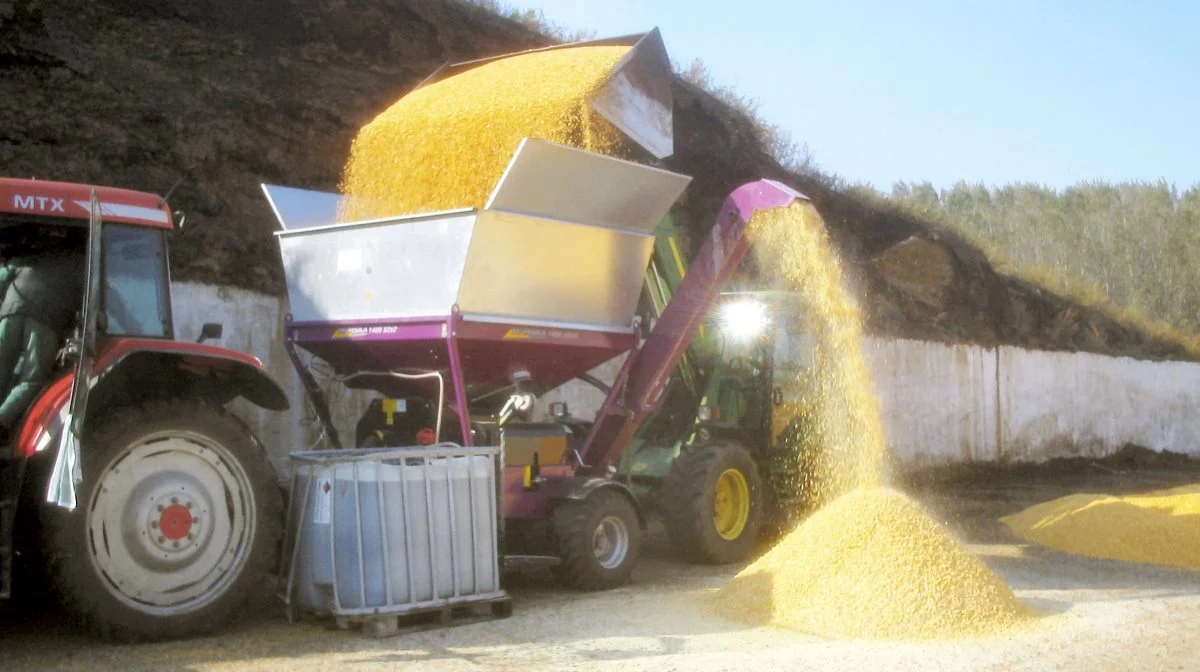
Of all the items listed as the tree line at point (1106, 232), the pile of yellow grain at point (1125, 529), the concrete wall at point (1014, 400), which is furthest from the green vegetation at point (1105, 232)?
the pile of yellow grain at point (1125, 529)

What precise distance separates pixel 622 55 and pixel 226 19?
7.70 m

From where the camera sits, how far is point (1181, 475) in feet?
59.8

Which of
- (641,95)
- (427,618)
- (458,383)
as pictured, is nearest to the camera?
(427,618)

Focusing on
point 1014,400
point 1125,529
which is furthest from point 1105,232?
point 1125,529

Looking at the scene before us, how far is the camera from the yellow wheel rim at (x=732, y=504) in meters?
9.12

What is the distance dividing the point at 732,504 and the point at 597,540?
1882 mm

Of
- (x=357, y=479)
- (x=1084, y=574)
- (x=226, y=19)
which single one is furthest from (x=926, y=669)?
(x=226, y=19)

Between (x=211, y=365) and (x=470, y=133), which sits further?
(x=470, y=133)

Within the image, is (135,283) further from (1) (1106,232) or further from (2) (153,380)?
(1) (1106,232)

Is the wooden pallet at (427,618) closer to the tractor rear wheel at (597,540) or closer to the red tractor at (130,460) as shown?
the red tractor at (130,460)

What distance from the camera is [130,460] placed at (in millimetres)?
5645

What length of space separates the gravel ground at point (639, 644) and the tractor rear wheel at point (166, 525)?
19 centimetres

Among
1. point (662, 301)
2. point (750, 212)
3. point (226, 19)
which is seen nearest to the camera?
point (750, 212)

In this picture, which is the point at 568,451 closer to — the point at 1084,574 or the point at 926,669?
the point at 926,669
